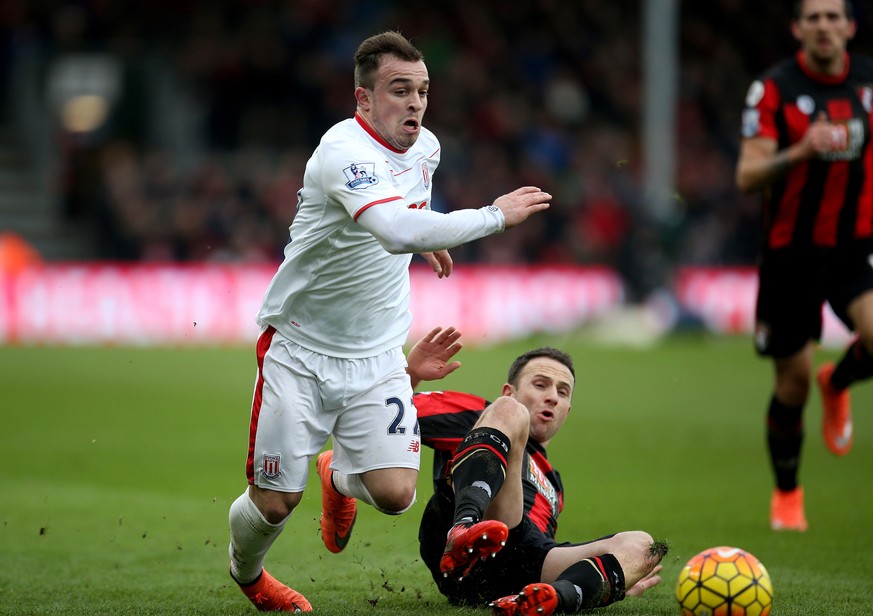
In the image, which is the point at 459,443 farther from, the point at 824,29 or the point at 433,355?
the point at 824,29

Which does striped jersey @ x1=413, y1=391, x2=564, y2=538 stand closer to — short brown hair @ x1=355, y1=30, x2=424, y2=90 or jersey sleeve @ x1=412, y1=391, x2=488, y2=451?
jersey sleeve @ x1=412, y1=391, x2=488, y2=451

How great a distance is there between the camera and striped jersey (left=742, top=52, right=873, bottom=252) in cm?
684

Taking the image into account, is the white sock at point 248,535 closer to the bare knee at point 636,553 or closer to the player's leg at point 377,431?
the player's leg at point 377,431

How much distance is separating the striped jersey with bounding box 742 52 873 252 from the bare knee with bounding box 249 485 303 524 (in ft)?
11.0

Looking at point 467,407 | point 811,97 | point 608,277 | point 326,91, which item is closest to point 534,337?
point 608,277

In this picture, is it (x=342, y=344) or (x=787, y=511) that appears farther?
(x=787, y=511)

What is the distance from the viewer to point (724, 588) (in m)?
4.45

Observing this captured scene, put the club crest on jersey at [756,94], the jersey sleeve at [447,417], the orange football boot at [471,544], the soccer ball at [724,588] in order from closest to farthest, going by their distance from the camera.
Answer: the orange football boot at [471,544] → the soccer ball at [724,588] → the jersey sleeve at [447,417] → the club crest on jersey at [756,94]

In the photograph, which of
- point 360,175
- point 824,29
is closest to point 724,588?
point 360,175

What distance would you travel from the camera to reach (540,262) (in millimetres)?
20672

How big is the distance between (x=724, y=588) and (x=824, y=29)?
137 inches

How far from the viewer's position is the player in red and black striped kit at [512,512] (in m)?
4.50

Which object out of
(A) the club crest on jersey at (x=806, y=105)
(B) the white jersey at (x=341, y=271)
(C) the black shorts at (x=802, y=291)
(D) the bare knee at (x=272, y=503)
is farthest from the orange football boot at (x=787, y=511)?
(D) the bare knee at (x=272, y=503)

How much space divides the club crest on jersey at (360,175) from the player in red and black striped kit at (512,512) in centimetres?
100
